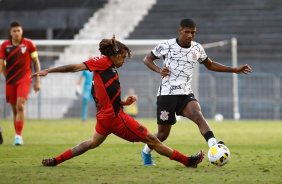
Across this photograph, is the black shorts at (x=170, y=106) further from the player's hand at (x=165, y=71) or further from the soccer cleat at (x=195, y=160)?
the soccer cleat at (x=195, y=160)

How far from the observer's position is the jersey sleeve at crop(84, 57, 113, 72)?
692cm

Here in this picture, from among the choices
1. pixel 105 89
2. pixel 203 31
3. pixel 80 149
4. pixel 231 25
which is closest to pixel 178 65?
pixel 105 89

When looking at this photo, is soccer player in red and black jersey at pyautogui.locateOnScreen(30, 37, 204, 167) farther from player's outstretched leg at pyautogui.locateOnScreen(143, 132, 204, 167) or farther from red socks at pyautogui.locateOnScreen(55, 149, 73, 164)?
red socks at pyautogui.locateOnScreen(55, 149, 73, 164)

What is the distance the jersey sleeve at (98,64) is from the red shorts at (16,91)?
169 inches

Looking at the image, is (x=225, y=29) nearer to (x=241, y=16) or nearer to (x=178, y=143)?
(x=241, y=16)

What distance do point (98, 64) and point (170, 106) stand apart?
1.48 metres

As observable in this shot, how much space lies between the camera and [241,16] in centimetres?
2975

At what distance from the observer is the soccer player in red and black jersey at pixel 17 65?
11039 millimetres

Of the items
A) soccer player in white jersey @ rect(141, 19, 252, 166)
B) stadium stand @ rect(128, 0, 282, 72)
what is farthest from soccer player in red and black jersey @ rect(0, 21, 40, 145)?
stadium stand @ rect(128, 0, 282, 72)

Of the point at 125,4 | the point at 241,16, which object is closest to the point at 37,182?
the point at 241,16

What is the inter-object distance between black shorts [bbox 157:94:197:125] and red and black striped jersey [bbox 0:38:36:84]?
12.8ft

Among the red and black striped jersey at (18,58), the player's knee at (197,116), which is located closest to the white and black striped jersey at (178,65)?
the player's knee at (197,116)

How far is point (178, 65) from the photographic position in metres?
8.16

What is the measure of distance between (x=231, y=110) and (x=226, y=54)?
12.4 ft
